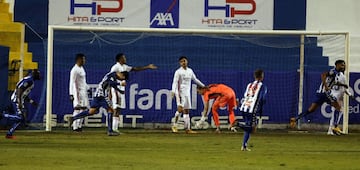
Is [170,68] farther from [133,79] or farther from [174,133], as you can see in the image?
[174,133]

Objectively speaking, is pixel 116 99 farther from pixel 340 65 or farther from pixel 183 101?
pixel 340 65

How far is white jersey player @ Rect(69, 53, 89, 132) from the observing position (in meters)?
29.7

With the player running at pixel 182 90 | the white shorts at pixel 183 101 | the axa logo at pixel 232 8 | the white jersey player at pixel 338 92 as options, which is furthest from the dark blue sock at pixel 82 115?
the axa logo at pixel 232 8

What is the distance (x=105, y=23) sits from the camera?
1485 inches

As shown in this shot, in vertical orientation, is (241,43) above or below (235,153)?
above

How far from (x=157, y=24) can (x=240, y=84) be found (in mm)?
5647

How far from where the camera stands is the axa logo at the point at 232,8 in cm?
3825

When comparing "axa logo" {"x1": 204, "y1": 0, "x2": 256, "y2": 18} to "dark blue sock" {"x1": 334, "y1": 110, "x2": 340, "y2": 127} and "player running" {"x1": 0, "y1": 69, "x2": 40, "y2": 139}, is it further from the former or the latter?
"player running" {"x1": 0, "y1": 69, "x2": 40, "y2": 139}

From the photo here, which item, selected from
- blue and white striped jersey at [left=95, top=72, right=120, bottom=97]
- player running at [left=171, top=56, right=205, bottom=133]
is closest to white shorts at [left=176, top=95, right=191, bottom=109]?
player running at [left=171, top=56, right=205, bottom=133]

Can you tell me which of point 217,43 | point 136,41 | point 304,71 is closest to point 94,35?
point 136,41

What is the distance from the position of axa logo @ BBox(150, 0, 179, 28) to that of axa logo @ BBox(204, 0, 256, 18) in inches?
45.9

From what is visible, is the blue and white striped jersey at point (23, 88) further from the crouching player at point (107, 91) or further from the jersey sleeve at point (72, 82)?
the jersey sleeve at point (72, 82)

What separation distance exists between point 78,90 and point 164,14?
9136 millimetres

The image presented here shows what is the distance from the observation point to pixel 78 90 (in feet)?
98.2
